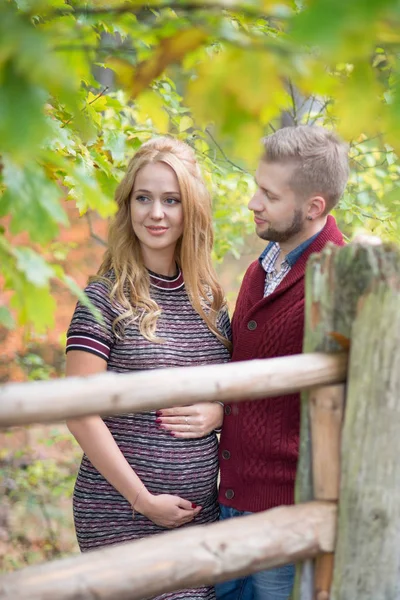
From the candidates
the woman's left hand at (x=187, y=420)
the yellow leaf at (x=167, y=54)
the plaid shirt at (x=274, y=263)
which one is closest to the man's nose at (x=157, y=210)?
the plaid shirt at (x=274, y=263)

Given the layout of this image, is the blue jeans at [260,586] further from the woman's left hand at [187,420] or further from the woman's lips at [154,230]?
the woman's lips at [154,230]

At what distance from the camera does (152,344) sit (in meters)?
2.26

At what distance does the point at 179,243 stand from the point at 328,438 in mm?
1141

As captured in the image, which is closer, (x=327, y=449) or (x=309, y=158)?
(x=327, y=449)

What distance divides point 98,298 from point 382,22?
1.46 metres

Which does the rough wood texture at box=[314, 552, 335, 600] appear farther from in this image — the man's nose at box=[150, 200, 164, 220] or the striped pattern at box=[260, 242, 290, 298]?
the man's nose at box=[150, 200, 164, 220]

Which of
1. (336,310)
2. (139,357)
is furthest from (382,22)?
(139,357)

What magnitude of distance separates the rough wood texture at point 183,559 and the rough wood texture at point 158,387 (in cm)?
26

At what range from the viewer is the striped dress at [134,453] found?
2.21 meters

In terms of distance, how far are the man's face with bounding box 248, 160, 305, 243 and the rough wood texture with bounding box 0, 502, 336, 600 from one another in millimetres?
1000

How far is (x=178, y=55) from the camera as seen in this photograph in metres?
1.12

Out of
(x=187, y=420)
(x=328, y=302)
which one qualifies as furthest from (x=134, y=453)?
(x=328, y=302)

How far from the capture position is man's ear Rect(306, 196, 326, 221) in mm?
2320

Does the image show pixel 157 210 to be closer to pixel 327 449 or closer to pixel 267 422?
pixel 267 422
